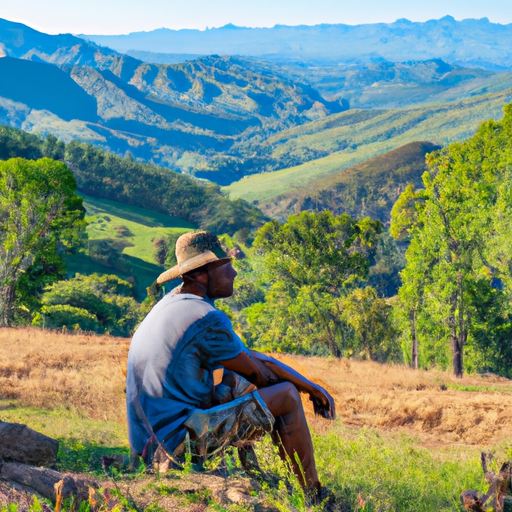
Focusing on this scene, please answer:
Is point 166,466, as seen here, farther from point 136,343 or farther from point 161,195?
point 161,195

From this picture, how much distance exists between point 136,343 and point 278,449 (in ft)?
3.44

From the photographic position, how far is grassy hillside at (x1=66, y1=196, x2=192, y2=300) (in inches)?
2692

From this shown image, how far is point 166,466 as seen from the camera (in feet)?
11.9

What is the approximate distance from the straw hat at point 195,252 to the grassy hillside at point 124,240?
56.2m

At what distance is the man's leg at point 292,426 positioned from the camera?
12.1 ft

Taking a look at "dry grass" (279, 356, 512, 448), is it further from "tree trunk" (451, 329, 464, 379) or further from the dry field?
"tree trunk" (451, 329, 464, 379)

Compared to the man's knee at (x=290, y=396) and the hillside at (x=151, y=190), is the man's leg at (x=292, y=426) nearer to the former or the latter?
the man's knee at (x=290, y=396)

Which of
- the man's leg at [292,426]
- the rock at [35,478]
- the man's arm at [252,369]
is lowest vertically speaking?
the rock at [35,478]

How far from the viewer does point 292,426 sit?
3.75 m

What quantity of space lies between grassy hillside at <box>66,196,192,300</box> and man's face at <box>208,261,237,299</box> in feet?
184

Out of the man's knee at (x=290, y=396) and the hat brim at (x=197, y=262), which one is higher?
the hat brim at (x=197, y=262)

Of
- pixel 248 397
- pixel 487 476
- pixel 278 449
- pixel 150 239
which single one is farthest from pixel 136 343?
pixel 150 239

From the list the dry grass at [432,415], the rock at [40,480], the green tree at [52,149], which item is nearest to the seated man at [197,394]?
the rock at [40,480]

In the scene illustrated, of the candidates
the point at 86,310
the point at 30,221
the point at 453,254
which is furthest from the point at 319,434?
the point at 86,310
